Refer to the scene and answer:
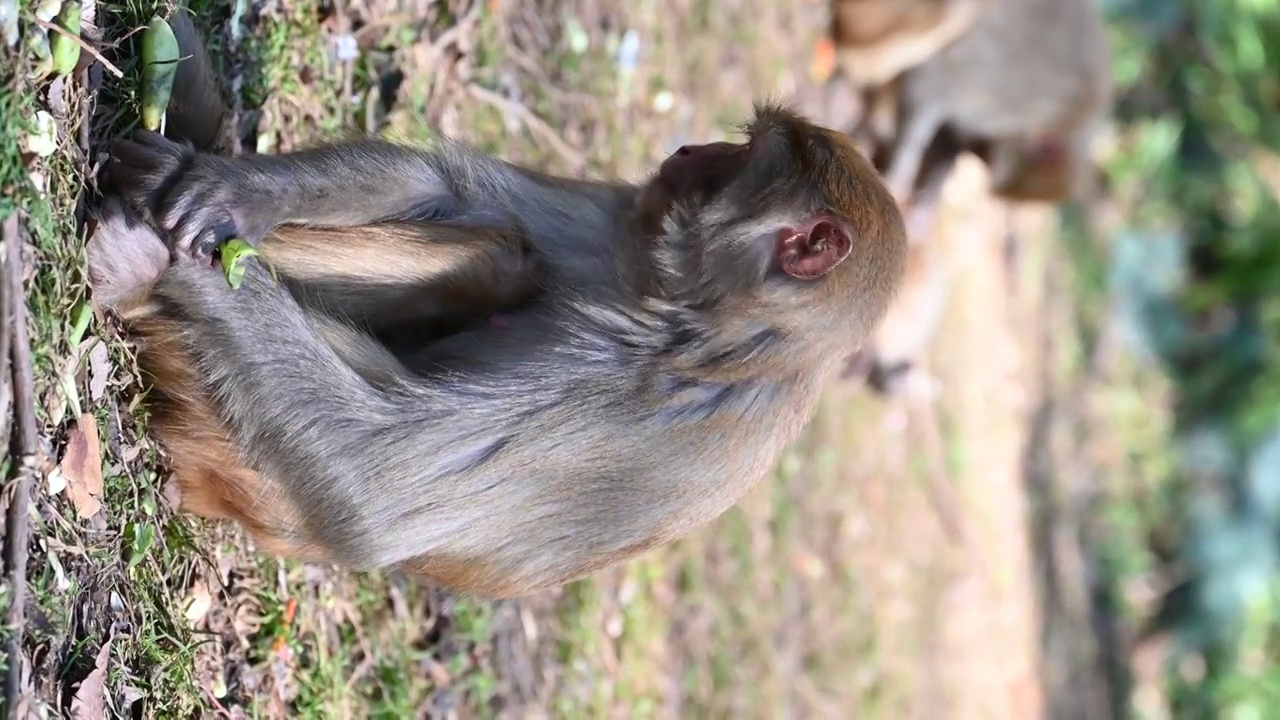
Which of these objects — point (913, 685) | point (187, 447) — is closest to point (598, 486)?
point (187, 447)

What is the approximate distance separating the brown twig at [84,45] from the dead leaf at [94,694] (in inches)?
48.9

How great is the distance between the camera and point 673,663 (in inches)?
241

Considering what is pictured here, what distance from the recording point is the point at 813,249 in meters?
3.07

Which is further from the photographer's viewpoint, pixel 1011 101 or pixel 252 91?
pixel 1011 101

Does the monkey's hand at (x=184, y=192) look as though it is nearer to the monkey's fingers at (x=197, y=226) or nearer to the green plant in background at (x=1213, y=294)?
the monkey's fingers at (x=197, y=226)

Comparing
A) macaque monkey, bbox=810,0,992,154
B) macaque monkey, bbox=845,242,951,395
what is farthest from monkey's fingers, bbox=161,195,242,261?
macaque monkey, bbox=845,242,951,395

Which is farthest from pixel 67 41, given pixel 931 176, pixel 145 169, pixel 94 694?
pixel 931 176

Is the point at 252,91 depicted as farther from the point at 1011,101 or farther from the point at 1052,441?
the point at 1052,441

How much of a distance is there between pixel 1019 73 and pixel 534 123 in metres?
4.31

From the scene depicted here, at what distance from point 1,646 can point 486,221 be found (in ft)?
4.71

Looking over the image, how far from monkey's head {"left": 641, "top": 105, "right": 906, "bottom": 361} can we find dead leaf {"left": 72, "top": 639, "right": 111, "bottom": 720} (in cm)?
151

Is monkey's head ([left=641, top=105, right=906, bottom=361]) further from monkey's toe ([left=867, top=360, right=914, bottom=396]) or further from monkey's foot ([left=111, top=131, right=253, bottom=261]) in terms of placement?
monkey's toe ([left=867, top=360, right=914, bottom=396])

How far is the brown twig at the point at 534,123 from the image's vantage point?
17.2ft

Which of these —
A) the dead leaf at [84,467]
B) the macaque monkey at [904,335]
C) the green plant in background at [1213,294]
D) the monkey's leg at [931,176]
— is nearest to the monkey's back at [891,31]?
the monkey's leg at [931,176]
